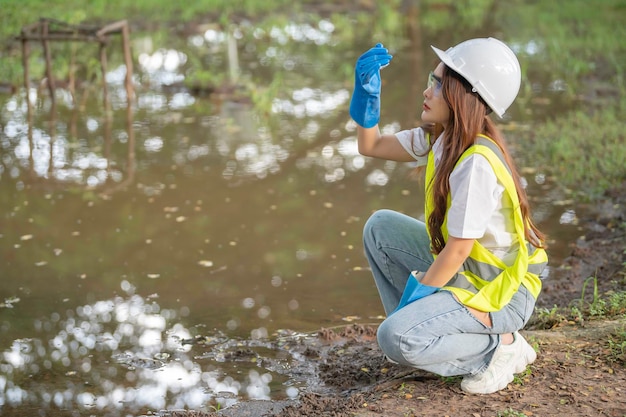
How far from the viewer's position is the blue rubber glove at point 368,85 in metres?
3.24

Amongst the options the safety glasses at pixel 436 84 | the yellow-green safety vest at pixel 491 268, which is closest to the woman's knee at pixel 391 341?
the yellow-green safety vest at pixel 491 268

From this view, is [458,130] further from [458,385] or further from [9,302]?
[9,302]

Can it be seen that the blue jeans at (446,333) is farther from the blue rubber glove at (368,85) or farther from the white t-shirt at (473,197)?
the blue rubber glove at (368,85)

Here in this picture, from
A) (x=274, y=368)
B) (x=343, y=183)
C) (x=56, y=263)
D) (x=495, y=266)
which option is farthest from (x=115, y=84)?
(x=495, y=266)

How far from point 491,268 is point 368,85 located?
33.8 inches

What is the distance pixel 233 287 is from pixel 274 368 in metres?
1.04

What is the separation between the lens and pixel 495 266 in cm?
307

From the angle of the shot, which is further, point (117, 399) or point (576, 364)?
point (117, 399)

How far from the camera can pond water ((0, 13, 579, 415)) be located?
12.5 feet

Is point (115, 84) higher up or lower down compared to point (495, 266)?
higher up

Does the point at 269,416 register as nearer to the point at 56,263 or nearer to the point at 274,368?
the point at 274,368

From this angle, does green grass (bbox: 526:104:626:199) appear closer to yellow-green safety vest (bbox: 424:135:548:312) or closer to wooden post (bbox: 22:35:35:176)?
yellow-green safety vest (bbox: 424:135:548:312)

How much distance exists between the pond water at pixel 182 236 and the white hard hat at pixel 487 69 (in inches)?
58.9

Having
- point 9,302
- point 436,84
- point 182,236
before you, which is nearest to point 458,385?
point 436,84
